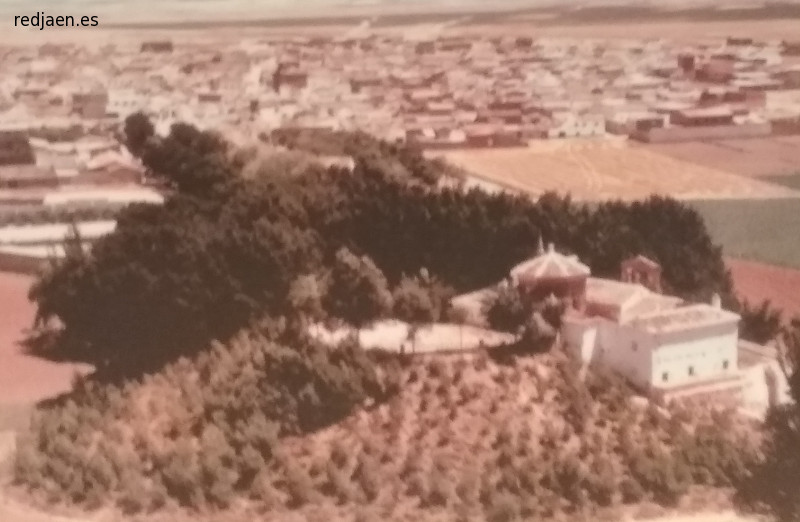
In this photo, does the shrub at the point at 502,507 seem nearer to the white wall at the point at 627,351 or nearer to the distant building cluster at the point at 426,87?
the white wall at the point at 627,351

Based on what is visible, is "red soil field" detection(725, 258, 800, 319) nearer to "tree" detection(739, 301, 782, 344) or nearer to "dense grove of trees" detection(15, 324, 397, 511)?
"tree" detection(739, 301, 782, 344)

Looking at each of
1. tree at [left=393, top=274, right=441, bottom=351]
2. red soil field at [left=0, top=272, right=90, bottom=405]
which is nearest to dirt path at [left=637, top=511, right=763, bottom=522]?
tree at [left=393, top=274, right=441, bottom=351]

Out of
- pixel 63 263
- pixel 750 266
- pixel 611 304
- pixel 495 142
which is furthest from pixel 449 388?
pixel 63 263

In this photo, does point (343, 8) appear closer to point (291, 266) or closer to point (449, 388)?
point (291, 266)

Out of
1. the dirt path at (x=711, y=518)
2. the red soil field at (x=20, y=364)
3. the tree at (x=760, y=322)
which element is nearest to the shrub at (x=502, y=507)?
the dirt path at (x=711, y=518)

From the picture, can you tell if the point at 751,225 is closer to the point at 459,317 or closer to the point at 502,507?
the point at 459,317

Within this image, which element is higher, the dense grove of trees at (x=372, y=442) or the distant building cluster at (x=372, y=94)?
the distant building cluster at (x=372, y=94)

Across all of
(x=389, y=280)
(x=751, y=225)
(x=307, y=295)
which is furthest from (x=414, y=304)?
(x=751, y=225)

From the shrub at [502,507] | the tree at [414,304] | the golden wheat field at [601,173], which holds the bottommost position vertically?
the shrub at [502,507]
